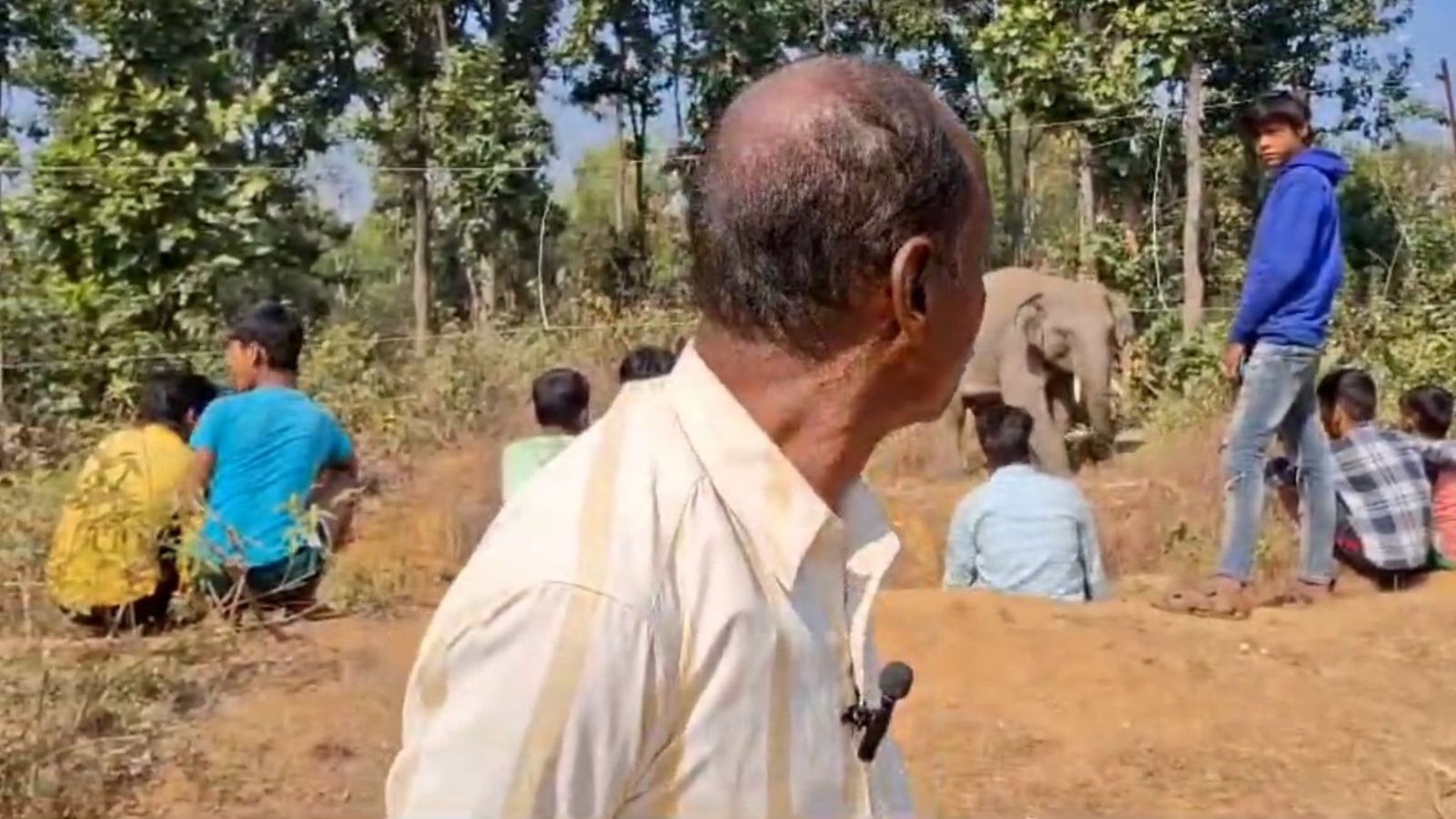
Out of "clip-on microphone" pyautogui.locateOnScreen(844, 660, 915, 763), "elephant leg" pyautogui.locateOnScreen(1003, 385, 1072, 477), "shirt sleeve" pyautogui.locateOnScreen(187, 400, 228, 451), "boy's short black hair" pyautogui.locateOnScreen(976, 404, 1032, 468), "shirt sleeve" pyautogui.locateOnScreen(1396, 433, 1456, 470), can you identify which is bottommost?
"elephant leg" pyautogui.locateOnScreen(1003, 385, 1072, 477)

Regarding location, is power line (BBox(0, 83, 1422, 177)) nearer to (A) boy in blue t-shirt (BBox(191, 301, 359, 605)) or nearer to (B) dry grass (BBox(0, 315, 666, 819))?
(B) dry grass (BBox(0, 315, 666, 819))

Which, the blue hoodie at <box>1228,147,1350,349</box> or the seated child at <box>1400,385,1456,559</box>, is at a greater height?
the blue hoodie at <box>1228,147,1350,349</box>

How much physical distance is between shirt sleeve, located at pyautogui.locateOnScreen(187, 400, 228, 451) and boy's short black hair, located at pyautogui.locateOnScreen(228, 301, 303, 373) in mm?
231

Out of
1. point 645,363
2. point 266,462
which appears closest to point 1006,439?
point 645,363

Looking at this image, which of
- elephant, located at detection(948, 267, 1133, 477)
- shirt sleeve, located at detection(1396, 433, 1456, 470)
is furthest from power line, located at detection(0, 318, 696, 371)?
shirt sleeve, located at detection(1396, 433, 1456, 470)

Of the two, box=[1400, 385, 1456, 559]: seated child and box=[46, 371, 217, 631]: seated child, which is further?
box=[1400, 385, 1456, 559]: seated child

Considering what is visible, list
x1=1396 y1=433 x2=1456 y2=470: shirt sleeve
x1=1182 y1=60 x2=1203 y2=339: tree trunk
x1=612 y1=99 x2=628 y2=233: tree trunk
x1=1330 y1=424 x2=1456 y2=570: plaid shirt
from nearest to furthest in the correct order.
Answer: x1=1330 y1=424 x2=1456 y2=570: plaid shirt, x1=1396 y1=433 x2=1456 y2=470: shirt sleeve, x1=1182 y1=60 x2=1203 y2=339: tree trunk, x1=612 y1=99 x2=628 y2=233: tree trunk

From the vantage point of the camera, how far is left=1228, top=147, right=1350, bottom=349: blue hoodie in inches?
230

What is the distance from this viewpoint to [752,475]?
1429 millimetres

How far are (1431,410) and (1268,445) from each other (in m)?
2.22

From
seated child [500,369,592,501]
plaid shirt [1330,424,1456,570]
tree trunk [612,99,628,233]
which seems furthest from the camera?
tree trunk [612,99,628,233]

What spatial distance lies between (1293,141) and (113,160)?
7.43 meters

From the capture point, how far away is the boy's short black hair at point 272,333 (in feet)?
21.4

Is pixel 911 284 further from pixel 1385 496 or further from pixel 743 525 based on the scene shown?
pixel 1385 496
